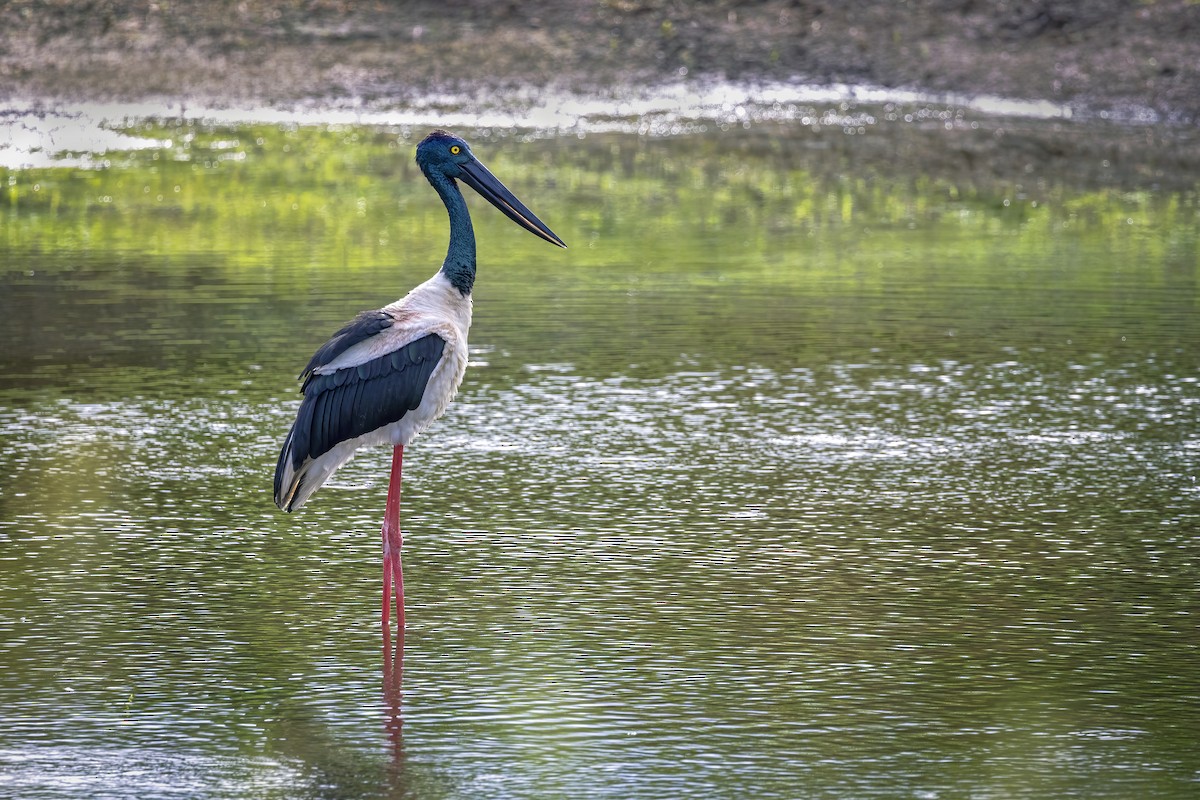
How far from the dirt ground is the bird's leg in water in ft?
73.9

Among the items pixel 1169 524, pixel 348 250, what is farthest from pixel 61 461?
pixel 348 250

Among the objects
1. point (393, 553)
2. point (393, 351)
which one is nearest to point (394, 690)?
point (393, 553)

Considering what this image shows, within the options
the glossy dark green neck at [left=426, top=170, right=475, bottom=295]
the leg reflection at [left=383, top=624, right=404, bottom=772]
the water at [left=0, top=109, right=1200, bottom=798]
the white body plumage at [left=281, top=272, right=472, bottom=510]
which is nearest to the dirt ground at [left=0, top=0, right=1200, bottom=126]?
the water at [left=0, top=109, right=1200, bottom=798]

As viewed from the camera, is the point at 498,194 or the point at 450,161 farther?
the point at 498,194

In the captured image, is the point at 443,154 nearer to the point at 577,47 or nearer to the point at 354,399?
the point at 354,399

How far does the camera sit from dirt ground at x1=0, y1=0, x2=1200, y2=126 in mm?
29781

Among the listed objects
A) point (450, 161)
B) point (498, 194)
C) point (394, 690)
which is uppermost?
point (450, 161)

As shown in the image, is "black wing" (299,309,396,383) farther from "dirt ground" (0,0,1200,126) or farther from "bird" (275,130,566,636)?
"dirt ground" (0,0,1200,126)

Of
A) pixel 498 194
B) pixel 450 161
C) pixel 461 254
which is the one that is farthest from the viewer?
pixel 498 194

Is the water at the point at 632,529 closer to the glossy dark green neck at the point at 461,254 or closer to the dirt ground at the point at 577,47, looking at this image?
the glossy dark green neck at the point at 461,254

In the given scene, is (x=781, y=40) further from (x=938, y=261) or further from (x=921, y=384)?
(x=921, y=384)

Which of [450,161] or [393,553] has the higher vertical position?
[450,161]

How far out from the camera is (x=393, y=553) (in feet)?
24.0

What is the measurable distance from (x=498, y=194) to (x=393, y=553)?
1714 mm
